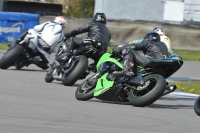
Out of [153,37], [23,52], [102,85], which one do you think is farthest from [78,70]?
[23,52]

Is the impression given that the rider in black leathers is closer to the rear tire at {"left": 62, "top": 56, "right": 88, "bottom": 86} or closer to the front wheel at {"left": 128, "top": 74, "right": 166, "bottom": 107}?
the rear tire at {"left": 62, "top": 56, "right": 88, "bottom": 86}

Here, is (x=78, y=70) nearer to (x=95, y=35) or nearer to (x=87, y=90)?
(x=95, y=35)

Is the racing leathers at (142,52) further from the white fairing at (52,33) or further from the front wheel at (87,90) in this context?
the white fairing at (52,33)

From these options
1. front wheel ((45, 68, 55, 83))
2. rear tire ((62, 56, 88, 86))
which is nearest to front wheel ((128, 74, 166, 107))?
rear tire ((62, 56, 88, 86))

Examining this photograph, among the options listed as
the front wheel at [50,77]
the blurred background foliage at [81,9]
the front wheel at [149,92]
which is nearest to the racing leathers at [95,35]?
the front wheel at [50,77]

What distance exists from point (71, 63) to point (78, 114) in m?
4.20

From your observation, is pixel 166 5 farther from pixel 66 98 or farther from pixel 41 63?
pixel 66 98

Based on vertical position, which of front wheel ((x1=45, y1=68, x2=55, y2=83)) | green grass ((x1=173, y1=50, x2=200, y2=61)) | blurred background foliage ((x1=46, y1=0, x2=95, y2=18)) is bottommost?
blurred background foliage ((x1=46, y1=0, x2=95, y2=18))

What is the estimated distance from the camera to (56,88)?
12203 mm

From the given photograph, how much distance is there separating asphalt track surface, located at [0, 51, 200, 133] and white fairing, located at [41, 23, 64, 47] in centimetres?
241

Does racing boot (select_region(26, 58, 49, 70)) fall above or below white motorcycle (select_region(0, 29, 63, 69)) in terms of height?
below

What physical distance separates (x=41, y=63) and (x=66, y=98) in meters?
5.27

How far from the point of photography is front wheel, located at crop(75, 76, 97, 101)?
10172 millimetres

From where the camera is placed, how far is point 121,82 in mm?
9992
